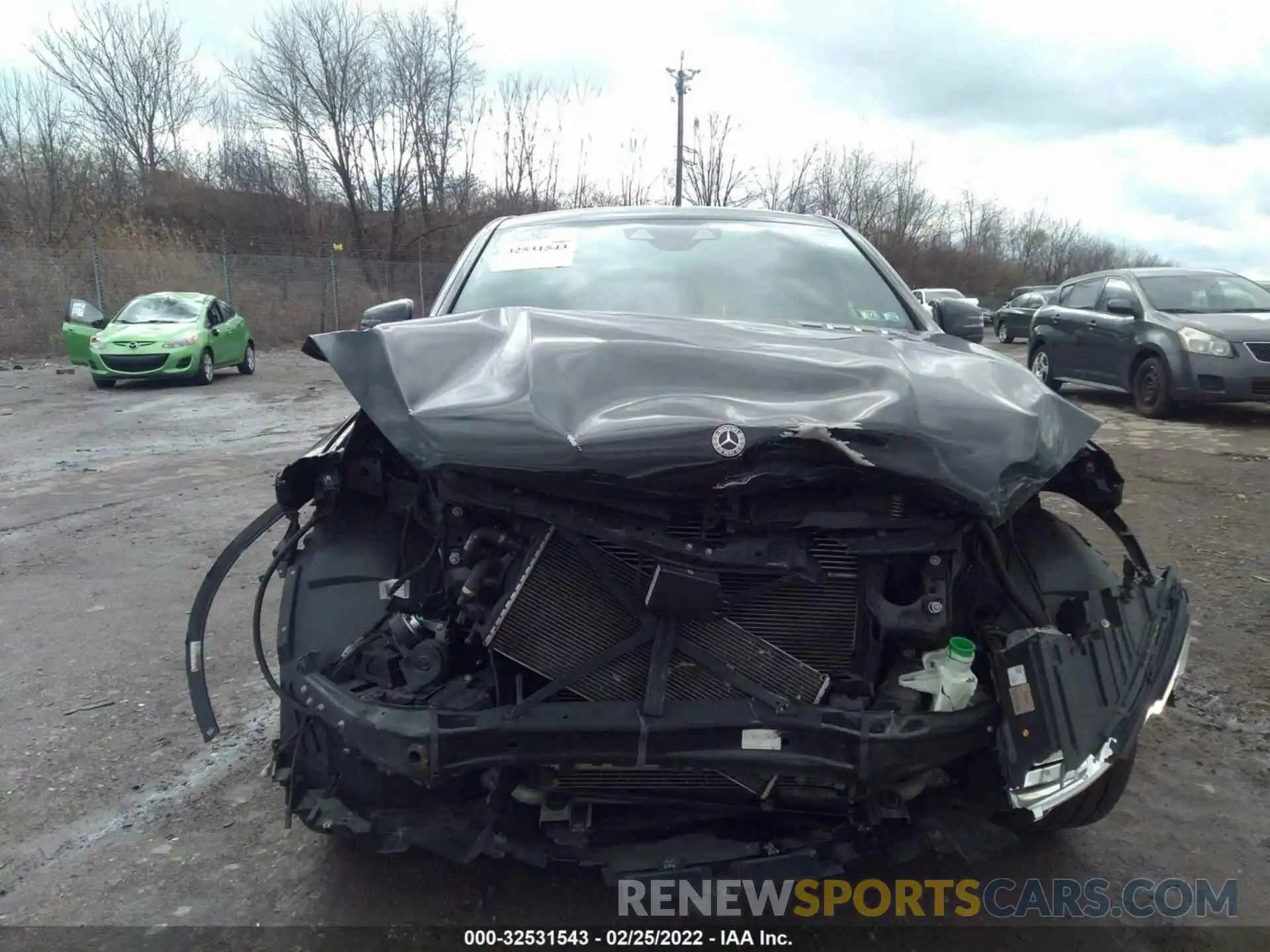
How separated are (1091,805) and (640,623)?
52.7 inches

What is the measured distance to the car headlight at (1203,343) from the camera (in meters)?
9.25

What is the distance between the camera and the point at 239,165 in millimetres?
31469

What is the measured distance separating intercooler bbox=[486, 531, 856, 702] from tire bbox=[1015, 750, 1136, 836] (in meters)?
0.76

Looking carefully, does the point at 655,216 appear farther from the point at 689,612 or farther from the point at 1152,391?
the point at 1152,391

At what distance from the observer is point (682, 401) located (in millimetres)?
2070

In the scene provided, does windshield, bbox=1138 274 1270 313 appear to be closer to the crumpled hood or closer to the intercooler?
the crumpled hood

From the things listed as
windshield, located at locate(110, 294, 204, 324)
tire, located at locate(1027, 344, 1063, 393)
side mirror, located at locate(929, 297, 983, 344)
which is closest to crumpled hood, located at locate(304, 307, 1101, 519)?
side mirror, located at locate(929, 297, 983, 344)

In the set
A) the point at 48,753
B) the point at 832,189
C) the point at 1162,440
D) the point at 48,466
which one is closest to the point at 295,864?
the point at 48,753

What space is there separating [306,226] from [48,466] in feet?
84.2

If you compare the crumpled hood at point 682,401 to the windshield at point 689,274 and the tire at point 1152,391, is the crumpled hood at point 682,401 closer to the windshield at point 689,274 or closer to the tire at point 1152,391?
the windshield at point 689,274

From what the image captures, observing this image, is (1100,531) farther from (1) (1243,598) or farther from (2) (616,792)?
(2) (616,792)

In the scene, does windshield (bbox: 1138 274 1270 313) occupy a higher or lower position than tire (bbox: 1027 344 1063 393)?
higher

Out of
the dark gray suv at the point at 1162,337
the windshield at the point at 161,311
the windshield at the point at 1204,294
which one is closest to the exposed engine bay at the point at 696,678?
the dark gray suv at the point at 1162,337

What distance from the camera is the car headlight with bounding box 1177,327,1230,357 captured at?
364 inches
